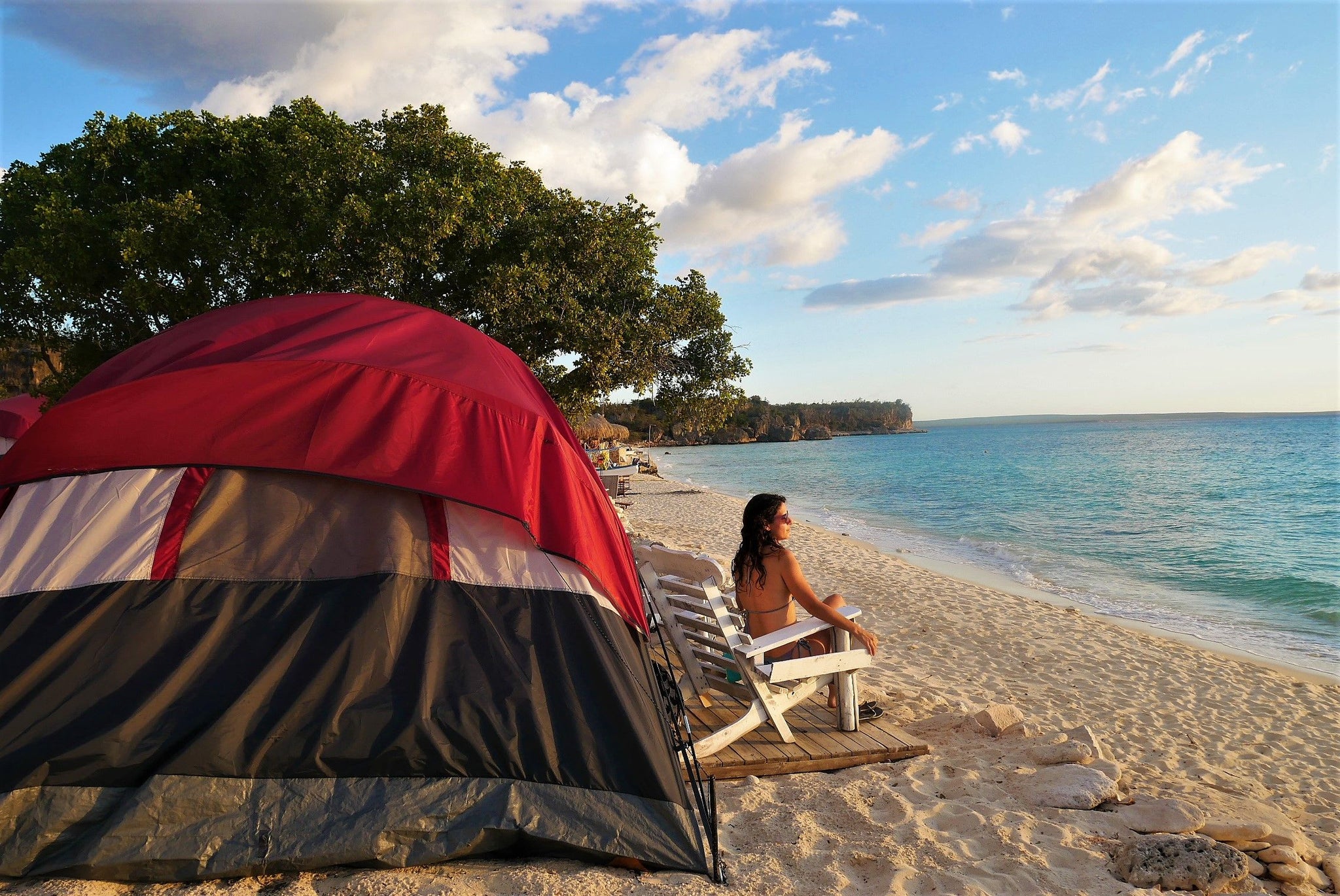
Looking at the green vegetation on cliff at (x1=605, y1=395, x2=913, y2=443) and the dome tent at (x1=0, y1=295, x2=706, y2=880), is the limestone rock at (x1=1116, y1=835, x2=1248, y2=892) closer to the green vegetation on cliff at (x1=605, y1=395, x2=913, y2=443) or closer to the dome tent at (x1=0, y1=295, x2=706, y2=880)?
the dome tent at (x1=0, y1=295, x2=706, y2=880)

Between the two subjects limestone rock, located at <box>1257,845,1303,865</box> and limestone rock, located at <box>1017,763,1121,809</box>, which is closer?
limestone rock, located at <box>1257,845,1303,865</box>

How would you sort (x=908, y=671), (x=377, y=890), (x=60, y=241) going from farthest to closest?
(x=60, y=241)
(x=908, y=671)
(x=377, y=890)

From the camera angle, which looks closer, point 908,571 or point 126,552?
point 126,552

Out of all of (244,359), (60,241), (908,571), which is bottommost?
(908,571)

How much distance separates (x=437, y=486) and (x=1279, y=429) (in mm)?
116622

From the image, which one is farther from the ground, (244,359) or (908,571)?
(244,359)

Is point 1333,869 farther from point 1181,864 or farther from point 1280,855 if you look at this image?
point 1181,864

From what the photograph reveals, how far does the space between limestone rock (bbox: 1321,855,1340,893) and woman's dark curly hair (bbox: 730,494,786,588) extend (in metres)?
3.00

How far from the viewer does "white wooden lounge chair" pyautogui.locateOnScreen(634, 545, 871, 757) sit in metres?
4.48

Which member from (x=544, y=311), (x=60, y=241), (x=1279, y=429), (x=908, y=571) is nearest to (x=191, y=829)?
(x=544, y=311)

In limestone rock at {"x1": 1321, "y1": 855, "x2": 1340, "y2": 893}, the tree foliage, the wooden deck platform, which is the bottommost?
limestone rock at {"x1": 1321, "y1": 855, "x2": 1340, "y2": 893}

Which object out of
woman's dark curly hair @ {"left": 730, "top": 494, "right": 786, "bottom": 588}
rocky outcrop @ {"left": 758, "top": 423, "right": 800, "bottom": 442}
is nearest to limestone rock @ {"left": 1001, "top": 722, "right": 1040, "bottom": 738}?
woman's dark curly hair @ {"left": 730, "top": 494, "right": 786, "bottom": 588}

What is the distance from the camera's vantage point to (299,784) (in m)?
3.18

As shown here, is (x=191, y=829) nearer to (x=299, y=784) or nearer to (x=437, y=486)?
(x=299, y=784)
